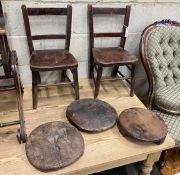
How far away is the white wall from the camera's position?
1730 mm

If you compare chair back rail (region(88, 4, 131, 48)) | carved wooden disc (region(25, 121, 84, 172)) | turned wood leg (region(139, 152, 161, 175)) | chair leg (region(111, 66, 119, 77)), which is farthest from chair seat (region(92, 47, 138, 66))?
turned wood leg (region(139, 152, 161, 175))

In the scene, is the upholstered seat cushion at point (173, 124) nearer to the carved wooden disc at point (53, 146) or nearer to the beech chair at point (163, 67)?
the beech chair at point (163, 67)

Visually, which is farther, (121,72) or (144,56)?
(121,72)

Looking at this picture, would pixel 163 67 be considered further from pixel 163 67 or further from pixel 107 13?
pixel 107 13

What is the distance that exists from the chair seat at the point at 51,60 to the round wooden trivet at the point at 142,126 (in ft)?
1.77

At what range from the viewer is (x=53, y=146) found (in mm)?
1298

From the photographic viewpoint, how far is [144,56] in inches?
71.2

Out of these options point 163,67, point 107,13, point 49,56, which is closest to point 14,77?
point 49,56

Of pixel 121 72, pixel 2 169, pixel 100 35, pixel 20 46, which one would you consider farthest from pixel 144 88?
pixel 2 169

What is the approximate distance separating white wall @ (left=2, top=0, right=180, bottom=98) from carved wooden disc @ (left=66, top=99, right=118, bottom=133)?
569 millimetres

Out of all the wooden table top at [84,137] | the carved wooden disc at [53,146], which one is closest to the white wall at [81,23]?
the wooden table top at [84,137]

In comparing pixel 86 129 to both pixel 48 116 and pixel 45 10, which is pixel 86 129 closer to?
pixel 48 116

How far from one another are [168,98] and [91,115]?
0.64 meters

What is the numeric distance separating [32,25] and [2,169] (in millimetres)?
1114
